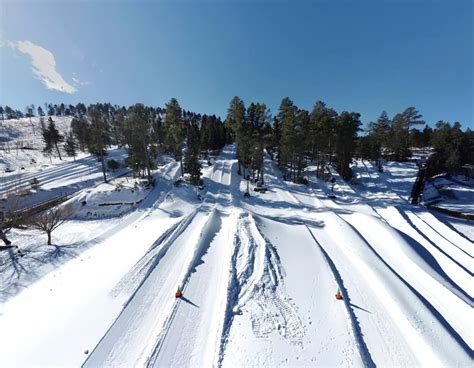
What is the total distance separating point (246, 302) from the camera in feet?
27.0

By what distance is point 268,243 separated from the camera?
13.1 m

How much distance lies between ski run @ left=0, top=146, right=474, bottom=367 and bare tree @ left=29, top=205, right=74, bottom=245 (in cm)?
411

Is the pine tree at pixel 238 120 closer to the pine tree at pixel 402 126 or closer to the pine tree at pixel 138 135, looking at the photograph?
the pine tree at pixel 138 135

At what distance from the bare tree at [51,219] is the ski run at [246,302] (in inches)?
162

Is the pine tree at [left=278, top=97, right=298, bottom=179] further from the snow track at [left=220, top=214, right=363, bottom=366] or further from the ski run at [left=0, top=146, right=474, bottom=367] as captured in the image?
the snow track at [left=220, top=214, right=363, bottom=366]

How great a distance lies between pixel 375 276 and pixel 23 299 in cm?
1783

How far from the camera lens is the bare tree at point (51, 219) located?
1496cm

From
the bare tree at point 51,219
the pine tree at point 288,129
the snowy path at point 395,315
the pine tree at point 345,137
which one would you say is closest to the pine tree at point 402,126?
the pine tree at point 345,137

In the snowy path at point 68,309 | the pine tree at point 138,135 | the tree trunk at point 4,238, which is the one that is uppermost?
the pine tree at point 138,135

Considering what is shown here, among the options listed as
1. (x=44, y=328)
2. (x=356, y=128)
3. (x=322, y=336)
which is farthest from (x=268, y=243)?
(x=356, y=128)

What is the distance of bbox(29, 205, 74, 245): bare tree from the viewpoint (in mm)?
14959

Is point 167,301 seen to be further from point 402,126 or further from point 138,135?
point 402,126

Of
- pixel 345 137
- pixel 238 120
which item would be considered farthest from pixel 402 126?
pixel 238 120

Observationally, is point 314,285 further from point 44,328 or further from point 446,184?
point 446,184
